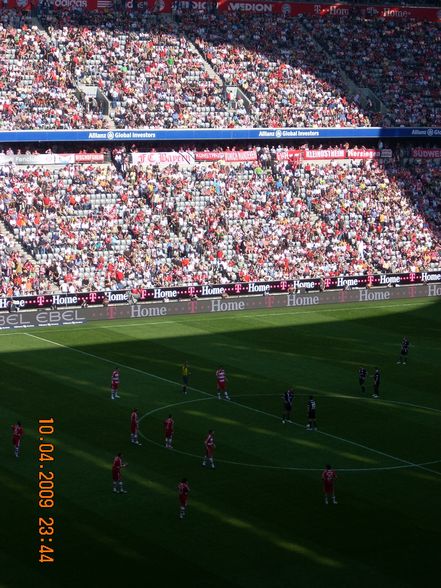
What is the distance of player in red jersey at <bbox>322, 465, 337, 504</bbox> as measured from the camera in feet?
121

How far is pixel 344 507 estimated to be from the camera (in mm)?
37125

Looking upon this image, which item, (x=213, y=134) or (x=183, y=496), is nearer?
(x=183, y=496)

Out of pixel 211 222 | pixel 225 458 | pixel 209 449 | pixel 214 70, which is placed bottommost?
pixel 225 458

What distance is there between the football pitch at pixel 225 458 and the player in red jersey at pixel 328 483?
0.51 metres

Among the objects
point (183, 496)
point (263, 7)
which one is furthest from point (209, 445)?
point (263, 7)

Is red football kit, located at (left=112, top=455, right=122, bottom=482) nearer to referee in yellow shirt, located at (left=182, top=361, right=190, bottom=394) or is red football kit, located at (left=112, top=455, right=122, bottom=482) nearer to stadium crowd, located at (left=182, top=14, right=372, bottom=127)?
referee in yellow shirt, located at (left=182, top=361, right=190, bottom=394)

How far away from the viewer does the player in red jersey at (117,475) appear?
37.4m

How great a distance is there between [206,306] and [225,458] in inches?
1165

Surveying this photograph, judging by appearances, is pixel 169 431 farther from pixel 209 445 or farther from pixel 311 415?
pixel 311 415

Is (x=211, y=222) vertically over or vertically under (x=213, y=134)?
under

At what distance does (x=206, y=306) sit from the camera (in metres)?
71.2

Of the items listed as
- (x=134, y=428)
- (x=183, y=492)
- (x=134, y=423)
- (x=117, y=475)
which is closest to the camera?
(x=183, y=492)

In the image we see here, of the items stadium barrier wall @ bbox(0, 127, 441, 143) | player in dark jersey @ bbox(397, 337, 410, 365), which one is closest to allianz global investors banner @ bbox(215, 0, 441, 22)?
stadium barrier wall @ bbox(0, 127, 441, 143)

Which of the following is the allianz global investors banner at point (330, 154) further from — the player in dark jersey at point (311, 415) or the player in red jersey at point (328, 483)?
the player in red jersey at point (328, 483)
